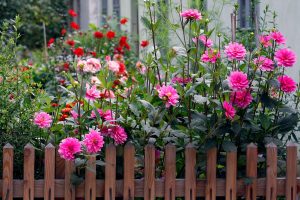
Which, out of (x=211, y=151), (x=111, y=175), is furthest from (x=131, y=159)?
(x=211, y=151)

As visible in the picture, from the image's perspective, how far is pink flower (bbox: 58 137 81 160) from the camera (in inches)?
154

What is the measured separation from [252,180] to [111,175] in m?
0.71

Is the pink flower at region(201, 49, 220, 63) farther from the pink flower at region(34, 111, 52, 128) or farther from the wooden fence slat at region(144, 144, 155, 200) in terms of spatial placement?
the pink flower at region(34, 111, 52, 128)

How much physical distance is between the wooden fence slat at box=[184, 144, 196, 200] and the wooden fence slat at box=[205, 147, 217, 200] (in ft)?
0.22

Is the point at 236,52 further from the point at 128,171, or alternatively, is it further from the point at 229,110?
the point at 128,171

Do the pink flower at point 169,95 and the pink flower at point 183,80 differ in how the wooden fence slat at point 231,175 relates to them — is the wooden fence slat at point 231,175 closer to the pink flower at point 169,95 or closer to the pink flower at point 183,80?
the pink flower at point 169,95

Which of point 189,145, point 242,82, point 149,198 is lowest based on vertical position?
point 149,198

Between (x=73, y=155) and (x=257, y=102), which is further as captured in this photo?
(x=257, y=102)

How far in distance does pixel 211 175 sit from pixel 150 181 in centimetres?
31

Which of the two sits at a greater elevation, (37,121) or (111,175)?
(37,121)

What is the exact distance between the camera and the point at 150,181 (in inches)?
160

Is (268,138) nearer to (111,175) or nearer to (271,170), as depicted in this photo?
(271,170)

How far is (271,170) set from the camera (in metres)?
4.09

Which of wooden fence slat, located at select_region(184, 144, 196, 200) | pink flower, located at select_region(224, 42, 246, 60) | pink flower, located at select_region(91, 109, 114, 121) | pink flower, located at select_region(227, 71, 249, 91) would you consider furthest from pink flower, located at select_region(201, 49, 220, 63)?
pink flower, located at select_region(91, 109, 114, 121)
